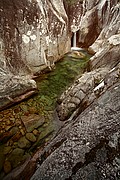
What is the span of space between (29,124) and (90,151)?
133 inches

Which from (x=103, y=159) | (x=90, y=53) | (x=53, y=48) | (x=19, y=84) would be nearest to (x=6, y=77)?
(x=19, y=84)

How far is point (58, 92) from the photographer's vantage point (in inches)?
295

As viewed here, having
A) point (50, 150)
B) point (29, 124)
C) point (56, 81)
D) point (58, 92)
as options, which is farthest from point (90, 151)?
point (56, 81)

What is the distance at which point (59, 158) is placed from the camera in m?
2.74

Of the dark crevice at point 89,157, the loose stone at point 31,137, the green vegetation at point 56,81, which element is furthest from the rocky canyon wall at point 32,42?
the dark crevice at point 89,157

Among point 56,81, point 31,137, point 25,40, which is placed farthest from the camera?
point 56,81

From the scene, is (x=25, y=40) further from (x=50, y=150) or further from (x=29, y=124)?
(x=50, y=150)

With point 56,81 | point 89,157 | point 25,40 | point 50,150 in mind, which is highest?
point 25,40

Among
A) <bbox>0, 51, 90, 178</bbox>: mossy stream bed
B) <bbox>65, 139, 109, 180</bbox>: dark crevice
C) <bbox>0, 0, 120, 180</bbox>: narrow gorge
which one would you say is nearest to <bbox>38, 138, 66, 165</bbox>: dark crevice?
<bbox>0, 0, 120, 180</bbox>: narrow gorge

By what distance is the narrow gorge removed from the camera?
8.77 feet

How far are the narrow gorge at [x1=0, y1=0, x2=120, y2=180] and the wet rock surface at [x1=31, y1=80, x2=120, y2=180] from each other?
0.01m

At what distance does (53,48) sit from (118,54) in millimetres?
3849

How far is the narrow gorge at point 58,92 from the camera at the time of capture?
2.67 metres

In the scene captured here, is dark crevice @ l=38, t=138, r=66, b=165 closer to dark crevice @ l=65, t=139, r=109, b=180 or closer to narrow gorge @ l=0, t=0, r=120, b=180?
narrow gorge @ l=0, t=0, r=120, b=180
